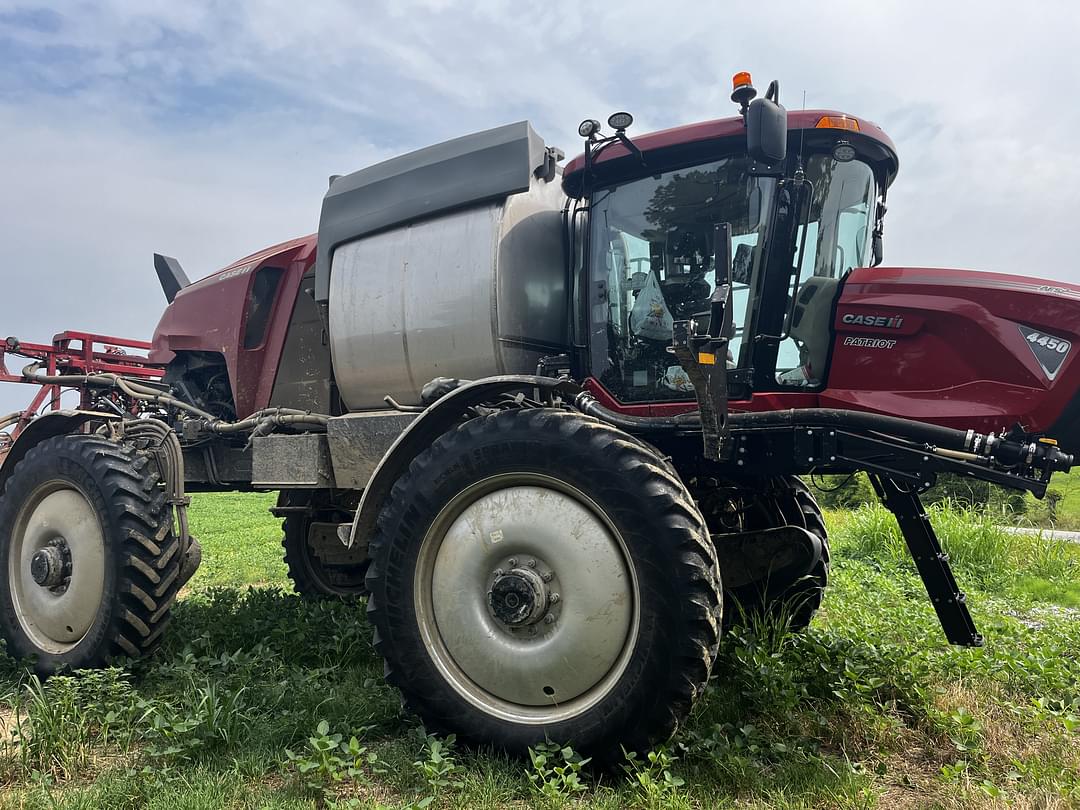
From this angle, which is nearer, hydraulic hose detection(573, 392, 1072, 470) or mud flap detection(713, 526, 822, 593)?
hydraulic hose detection(573, 392, 1072, 470)

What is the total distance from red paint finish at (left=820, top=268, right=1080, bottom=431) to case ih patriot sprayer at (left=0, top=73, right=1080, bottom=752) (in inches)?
0.4

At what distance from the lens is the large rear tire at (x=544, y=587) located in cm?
292

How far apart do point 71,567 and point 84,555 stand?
0.15 metres

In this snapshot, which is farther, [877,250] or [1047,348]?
[877,250]

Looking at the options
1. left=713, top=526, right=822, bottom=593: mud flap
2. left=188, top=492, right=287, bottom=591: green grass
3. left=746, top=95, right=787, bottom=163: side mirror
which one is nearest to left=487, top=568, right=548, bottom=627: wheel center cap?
left=713, top=526, right=822, bottom=593: mud flap

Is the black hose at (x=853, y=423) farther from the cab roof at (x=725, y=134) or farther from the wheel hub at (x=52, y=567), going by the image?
the wheel hub at (x=52, y=567)

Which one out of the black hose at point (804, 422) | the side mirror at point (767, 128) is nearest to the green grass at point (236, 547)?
the black hose at point (804, 422)

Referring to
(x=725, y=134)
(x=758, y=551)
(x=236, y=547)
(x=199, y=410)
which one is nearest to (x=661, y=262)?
(x=725, y=134)

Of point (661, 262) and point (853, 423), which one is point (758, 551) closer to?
point (853, 423)

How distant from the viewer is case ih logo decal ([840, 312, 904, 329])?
11.3 ft

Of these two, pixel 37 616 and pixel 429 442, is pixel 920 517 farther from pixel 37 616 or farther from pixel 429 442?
pixel 37 616

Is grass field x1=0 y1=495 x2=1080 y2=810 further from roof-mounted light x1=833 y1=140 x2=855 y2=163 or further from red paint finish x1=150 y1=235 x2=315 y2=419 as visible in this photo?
roof-mounted light x1=833 y1=140 x2=855 y2=163

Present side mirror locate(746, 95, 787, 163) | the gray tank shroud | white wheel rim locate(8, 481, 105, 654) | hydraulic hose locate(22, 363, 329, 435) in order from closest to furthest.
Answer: side mirror locate(746, 95, 787, 163), the gray tank shroud, white wheel rim locate(8, 481, 105, 654), hydraulic hose locate(22, 363, 329, 435)

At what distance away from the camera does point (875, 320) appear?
3.49 metres
